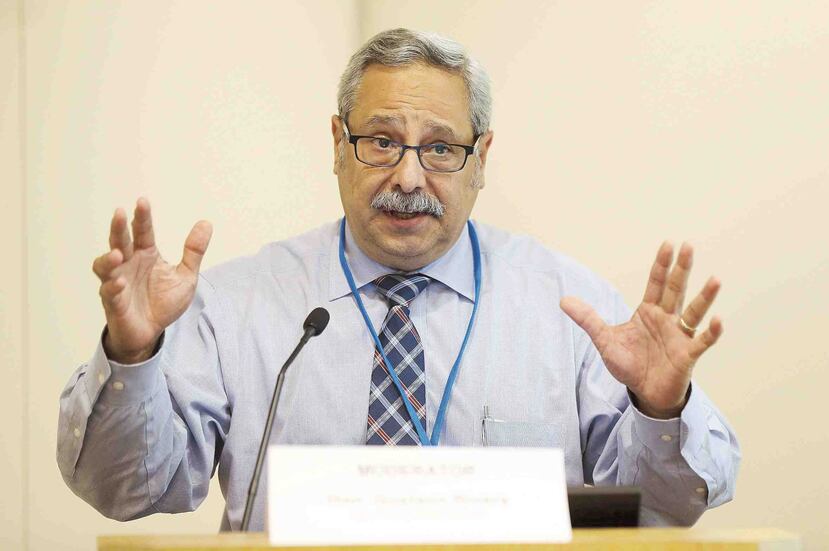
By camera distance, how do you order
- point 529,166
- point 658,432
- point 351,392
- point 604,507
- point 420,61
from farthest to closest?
point 529,166, point 420,61, point 351,392, point 658,432, point 604,507

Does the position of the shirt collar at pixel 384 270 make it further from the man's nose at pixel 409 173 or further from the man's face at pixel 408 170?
the man's nose at pixel 409 173

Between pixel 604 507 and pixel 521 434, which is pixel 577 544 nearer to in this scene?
pixel 604 507

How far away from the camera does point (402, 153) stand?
229 centimetres

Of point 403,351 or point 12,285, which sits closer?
point 403,351

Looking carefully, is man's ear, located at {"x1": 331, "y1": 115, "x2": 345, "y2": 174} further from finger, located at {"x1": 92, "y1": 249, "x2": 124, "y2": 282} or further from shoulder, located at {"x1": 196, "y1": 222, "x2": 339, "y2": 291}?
finger, located at {"x1": 92, "y1": 249, "x2": 124, "y2": 282}

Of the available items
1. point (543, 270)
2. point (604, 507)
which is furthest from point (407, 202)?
point (604, 507)

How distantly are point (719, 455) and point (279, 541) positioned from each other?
3.50ft

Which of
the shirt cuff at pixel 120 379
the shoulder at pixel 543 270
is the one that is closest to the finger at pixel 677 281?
the shoulder at pixel 543 270

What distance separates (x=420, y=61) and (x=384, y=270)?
1.64 ft

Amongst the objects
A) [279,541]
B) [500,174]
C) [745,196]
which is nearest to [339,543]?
[279,541]

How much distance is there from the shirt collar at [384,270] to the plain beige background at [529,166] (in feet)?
2.71

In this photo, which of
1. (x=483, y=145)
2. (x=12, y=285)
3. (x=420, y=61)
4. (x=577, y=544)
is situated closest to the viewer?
(x=577, y=544)

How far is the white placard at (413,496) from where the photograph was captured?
117 centimetres

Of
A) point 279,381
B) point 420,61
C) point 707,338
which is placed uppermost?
point 420,61
